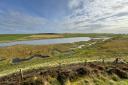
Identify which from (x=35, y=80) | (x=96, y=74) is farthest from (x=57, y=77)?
(x=96, y=74)

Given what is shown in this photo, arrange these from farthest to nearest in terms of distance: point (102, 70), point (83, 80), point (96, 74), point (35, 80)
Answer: point (102, 70)
point (96, 74)
point (83, 80)
point (35, 80)

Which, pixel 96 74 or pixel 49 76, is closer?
pixel 49 76

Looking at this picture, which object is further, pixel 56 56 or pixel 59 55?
pixel 59 55

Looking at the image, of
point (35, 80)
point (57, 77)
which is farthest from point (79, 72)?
point (35, 80)

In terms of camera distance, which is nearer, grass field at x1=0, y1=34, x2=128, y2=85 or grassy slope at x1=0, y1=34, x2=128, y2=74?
grass field at x1=0, y1=34, x2=128, y2=85

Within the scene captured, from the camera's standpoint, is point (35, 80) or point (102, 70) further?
point (102, 70)

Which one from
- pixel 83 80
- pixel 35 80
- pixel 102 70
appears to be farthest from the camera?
pixel 102 70

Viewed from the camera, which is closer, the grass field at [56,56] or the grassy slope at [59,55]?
the grass field at [56,56]

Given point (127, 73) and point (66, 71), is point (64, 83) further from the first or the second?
point (127, 73)

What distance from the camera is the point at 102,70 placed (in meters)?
26.8

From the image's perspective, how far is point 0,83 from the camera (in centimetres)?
2259

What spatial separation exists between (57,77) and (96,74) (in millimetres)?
5286

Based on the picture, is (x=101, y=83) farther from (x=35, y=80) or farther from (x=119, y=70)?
(x=35, y=80)

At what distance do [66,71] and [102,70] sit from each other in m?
5.43
